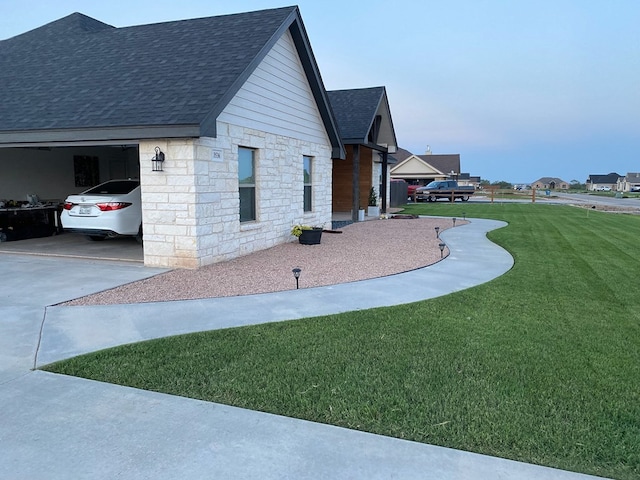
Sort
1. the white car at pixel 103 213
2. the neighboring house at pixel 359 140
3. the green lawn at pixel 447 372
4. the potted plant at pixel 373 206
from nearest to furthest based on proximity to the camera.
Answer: the green lawn at pixel 447 372
the white car at pixel 103 213
the neighboring house at pixel 359 140
the potted plant at pixel 373 206

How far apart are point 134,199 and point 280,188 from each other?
3434mm

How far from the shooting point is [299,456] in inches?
106

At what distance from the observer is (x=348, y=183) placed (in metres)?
20.3

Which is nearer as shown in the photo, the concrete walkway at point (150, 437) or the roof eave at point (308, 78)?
the concrete walkway at point (150, 437)

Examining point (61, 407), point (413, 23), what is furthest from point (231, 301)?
point (413, 23)

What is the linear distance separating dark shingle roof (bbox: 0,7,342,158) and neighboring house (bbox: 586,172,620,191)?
138672 mm

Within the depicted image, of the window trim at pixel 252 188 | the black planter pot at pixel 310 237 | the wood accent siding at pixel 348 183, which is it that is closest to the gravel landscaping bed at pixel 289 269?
the black planter pot at pixel 310 237

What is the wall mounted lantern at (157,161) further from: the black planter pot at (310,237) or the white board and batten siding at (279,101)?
the black planter pot at (310,237)

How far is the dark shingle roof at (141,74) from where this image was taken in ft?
25.7

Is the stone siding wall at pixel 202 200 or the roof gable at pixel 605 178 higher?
the roof gable at pixel 605 178

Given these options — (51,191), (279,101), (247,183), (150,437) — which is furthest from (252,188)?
(150,437)

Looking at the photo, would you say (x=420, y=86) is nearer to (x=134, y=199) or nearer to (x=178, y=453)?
(x=134, y=199)

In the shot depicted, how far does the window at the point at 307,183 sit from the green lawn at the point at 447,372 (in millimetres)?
7871

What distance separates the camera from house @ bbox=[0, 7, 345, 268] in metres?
7.88
